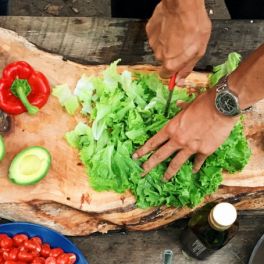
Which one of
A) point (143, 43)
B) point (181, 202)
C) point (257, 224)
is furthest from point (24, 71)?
point (257, 224)

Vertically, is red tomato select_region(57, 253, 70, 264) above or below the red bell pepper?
below

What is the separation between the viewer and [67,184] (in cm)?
220

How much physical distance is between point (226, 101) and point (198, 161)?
0.29m

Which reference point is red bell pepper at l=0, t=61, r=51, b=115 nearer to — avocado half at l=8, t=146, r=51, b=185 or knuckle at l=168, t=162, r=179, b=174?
avocado half at l=8, t=146, r=51, b=185

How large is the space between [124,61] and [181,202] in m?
0.70

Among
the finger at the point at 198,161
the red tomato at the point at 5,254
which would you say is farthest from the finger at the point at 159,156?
the red tomato at the point at 5,254

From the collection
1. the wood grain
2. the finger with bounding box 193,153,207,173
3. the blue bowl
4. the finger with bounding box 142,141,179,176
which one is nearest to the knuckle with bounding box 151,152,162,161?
the finger with bounding box 142,141,179,176

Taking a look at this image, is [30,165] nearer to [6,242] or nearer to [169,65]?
[6,242]

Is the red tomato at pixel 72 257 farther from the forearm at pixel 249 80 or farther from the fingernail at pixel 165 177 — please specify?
the forearm at pixel 249 80

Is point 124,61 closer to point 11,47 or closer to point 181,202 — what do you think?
point 11,47

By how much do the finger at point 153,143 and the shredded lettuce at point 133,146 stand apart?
0.03 m

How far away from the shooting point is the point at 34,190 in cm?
217

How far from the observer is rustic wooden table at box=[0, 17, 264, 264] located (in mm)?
2359

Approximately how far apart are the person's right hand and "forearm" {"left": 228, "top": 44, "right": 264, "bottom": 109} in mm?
167
